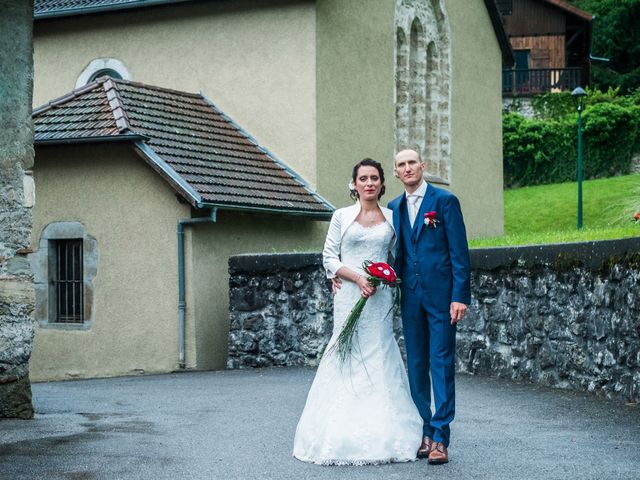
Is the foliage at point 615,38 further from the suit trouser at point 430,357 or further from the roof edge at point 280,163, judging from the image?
the suit trouser at point 430,357

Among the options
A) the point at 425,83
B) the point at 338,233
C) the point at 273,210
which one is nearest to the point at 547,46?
the point at 425,83

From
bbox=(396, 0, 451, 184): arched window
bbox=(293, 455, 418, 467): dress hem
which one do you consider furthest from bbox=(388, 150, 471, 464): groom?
bbox=(396, 0, 451, 184): arched window

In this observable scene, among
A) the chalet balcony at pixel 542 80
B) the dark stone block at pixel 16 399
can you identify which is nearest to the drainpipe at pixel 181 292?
the dark stone block at pixel 16 399

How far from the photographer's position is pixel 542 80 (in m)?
46.7

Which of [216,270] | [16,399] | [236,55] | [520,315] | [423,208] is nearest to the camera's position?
[423,208]

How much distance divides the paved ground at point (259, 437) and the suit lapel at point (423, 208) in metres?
1.58

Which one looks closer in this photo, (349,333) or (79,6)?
(349,333)

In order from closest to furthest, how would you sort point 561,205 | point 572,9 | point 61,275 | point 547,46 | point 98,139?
point 98,139 → point 61,275 → point 561,205 → point 572,9 → point 547,46

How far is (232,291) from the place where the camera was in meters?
15.4

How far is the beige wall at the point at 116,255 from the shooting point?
54.1ft

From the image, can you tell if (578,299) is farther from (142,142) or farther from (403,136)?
(403,136)

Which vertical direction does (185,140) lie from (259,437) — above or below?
above

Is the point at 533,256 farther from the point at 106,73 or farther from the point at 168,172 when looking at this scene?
the point at 106,73

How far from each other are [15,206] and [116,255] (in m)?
7.26
